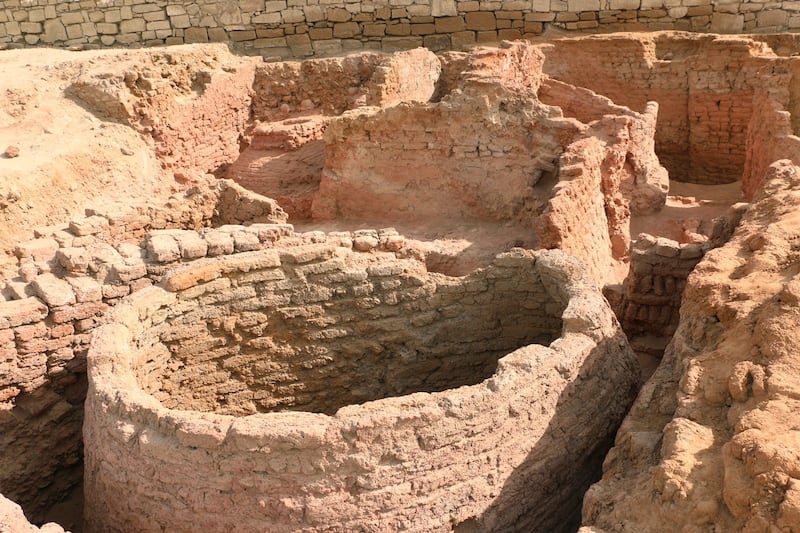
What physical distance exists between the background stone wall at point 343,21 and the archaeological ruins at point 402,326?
489 cm

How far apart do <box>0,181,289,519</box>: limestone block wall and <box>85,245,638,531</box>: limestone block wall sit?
1.62 ft

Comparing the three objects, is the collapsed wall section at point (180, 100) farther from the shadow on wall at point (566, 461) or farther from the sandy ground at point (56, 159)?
the shadow on wall at point (566, 461)

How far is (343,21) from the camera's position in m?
17.1

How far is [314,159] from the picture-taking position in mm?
12141

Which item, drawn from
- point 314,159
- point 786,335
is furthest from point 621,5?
point 786,335

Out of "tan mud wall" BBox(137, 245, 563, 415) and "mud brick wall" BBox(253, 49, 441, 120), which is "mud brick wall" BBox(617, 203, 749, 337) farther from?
"mud brick wall" BBox(253, 49, 441, 120)

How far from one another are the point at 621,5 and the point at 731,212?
1105 centimetres

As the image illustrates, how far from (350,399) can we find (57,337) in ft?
6.86

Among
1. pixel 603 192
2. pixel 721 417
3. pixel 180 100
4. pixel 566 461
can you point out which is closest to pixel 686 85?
pixel 603 192

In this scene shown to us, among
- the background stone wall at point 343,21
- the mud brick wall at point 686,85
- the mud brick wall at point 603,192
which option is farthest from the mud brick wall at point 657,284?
the background stone wall at point 343,21

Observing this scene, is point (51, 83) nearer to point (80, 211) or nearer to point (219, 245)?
point (80, 211)

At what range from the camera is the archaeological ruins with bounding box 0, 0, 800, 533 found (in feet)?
14.2

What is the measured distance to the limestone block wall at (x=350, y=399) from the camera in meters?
4.38

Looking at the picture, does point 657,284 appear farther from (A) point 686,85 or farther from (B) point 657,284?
(A) point 686,85
